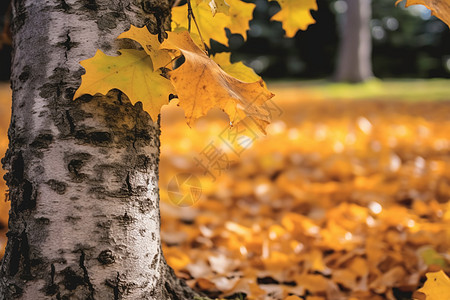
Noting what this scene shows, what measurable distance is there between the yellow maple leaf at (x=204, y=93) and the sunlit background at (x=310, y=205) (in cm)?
10

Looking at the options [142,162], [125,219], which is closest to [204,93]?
[142,162]

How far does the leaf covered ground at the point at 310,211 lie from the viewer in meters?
1.35

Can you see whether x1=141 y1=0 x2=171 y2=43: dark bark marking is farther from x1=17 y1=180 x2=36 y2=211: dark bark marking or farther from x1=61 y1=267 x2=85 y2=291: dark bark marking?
x1=61 y1=267 x2=85 y2=291: dark bark marking

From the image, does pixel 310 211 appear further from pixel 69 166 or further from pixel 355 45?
pixel 355 45

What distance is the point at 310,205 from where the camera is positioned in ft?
6.95

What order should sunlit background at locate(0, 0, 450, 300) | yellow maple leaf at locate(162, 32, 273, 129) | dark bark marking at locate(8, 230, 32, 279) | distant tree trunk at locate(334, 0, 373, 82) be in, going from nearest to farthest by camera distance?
yellow maple leaf at locate(162, 32, 273, 129)
dark bark marking at locate(8, 230, 32, 279)
sunlit background at locate(0, 0, 450, 300)
distant tree trunk at locate(334, 0, 373, 82)

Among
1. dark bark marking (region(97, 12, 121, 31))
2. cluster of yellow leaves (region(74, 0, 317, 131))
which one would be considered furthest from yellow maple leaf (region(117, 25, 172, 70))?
dark bark marking (region(97, 12, 121, 31))

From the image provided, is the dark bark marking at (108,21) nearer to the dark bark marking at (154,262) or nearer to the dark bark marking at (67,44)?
the dark bark marking at (67,44)

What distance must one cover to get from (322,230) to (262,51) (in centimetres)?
1680

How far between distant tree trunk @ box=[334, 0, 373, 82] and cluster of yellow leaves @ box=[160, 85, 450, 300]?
6714 mm

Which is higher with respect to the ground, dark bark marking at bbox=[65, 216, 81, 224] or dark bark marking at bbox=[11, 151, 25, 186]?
dark bark marking at bbox=[11, 151, 25, 186]

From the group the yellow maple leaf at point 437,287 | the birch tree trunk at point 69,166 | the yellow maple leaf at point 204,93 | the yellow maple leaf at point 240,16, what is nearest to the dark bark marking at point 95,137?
the birch tree trunk at point 69,166

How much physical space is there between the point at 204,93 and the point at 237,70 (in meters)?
0.31

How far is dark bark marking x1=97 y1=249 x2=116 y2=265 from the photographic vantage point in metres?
0.88
